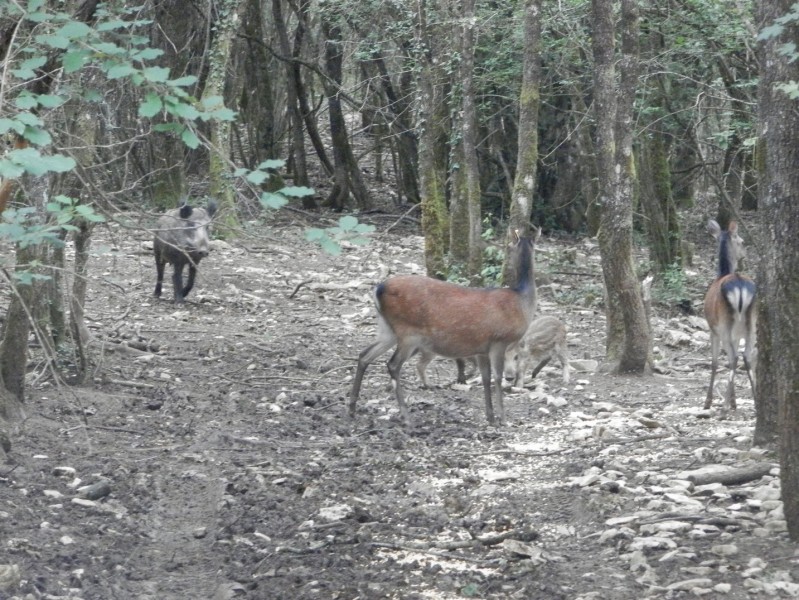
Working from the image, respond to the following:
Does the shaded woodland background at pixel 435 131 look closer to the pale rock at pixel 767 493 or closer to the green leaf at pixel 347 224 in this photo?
the green leaf at pixel 347 224

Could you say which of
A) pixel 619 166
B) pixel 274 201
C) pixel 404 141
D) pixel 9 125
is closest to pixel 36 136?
pixel 9 125

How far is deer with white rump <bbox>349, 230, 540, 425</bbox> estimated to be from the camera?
10.6 metres

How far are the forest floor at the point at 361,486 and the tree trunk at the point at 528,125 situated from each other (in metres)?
2.02

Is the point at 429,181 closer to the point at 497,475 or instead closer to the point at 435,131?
the point at 435,131

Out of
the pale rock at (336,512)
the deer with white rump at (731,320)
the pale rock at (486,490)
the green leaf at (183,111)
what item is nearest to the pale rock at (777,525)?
the pale rock at (486,490)

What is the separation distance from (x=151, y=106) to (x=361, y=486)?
4416mm

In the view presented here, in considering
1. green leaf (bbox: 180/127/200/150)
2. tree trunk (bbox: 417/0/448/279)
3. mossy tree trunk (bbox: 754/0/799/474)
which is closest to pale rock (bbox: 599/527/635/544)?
mossy tree trunk (bbox: 754/0/799/474)

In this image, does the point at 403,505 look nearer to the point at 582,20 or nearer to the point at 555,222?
the point at 582,20

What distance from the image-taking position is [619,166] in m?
12.6

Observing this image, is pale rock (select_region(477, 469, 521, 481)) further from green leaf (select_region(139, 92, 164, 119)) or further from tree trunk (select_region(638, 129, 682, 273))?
tree trunk (select_region(638, 129, 682, 273))

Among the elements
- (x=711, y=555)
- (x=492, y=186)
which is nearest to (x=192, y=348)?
(x=711, y=555)

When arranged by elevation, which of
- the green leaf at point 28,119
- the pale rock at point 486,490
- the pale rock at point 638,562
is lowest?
the pale rock at point 486,490

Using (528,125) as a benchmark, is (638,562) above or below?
below

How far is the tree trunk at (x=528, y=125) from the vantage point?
48.2ft
